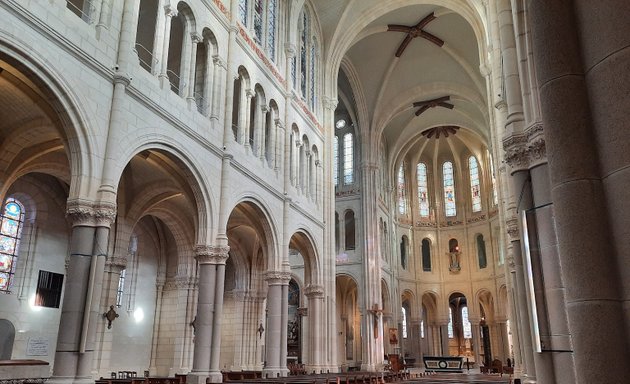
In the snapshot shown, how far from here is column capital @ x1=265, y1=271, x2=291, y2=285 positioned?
60.1 feet

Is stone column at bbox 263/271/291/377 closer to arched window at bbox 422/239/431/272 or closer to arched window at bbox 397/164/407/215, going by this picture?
arched window at bbox 397/164/407/215

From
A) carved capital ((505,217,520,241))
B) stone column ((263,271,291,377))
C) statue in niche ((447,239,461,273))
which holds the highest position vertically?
statue in niche ((447,239,461,273))

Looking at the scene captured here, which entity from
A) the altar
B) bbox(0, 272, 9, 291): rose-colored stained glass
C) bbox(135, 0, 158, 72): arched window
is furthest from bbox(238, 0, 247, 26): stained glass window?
the altar

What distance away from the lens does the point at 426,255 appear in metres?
41.8

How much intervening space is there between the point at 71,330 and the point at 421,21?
23.5m

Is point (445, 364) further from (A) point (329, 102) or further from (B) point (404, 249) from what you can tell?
(A) point (329, 102)

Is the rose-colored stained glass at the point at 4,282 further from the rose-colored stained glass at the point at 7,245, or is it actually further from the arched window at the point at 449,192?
the arched window at the point at 449,192

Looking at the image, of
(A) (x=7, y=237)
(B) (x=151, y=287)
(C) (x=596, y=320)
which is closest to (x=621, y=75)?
(C) (x=596, y=320)

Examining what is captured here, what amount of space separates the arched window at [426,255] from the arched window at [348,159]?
1112cm

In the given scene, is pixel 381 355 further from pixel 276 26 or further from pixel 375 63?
pixel 276 26

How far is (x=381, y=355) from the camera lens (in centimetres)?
2931

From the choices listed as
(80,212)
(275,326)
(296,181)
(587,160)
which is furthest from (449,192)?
(587,160)

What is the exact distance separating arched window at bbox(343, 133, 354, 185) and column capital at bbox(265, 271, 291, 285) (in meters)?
16.5

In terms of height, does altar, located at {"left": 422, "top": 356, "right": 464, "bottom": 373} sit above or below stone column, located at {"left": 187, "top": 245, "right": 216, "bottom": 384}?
below
